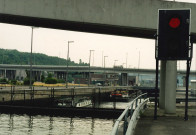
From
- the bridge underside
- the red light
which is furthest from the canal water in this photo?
the red light

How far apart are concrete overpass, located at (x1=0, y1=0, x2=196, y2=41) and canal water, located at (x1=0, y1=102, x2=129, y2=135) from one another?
274 inches

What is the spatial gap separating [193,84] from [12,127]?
185 ft

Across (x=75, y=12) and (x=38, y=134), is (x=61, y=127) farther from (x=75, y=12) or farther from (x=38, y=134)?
(x=75, y=12)

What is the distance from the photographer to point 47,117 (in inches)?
1136

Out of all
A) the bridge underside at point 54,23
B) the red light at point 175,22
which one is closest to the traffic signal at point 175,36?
the red light at point 175,22

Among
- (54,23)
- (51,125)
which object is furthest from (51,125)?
(54,23)

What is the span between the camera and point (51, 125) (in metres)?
24.6

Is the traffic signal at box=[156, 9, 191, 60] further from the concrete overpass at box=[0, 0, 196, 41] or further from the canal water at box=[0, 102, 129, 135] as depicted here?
the canal water at box=[0, 102, 129, 135]

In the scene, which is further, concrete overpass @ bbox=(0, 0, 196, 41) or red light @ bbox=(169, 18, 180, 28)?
concrete overpass @ bbox=(0, 0, 196, 41)

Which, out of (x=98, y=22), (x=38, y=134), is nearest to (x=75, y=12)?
(x=98, y=22)

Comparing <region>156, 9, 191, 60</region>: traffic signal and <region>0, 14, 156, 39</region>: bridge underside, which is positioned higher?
<region>0, 14, 156, 39</region>: bridge underside

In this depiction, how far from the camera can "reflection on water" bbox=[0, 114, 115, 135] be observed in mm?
21763

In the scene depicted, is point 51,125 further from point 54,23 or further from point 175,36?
point 175,36

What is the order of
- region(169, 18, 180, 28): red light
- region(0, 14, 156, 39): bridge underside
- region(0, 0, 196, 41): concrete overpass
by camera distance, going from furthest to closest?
1. region(0, 14, 156, 39): bridge underside
2. region(0, 0, 196, 41): concrete overpass
3. region(169, 18, 180, 28): red light
